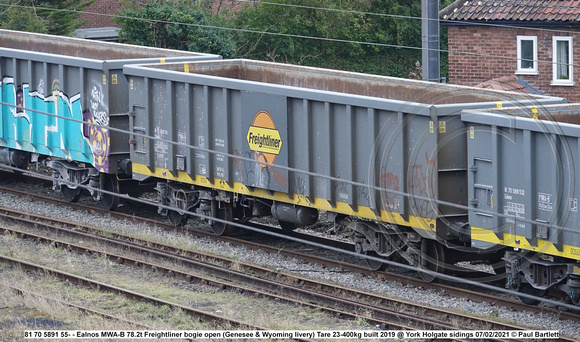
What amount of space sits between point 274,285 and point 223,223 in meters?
3.78

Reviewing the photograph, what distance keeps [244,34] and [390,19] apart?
8.53 meters

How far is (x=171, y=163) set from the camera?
56.5 ft

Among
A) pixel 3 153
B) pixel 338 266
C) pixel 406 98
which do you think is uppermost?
pixel 406 98

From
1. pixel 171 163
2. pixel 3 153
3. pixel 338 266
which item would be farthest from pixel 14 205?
pixel 338 266

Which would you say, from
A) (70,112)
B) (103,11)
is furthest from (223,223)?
(103,11)

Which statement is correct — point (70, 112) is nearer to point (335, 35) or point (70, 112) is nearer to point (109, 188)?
point (109, 188)

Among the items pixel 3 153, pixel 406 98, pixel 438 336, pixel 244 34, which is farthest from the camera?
pixel 244 34

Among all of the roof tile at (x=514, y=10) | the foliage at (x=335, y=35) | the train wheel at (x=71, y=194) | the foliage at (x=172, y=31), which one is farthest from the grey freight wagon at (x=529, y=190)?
the foliage at (x=335, y=35)

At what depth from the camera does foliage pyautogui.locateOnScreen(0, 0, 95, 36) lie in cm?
3180

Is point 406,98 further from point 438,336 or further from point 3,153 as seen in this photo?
point 3,153

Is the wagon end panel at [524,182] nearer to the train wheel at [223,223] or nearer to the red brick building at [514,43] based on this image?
the train wheel at [223,223]

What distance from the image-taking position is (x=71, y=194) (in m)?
20.0

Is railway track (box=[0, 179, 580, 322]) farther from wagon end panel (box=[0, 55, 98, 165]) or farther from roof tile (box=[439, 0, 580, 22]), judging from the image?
roof tile (box=[439, 0, 580, 22])

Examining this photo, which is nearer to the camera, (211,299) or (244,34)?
(211,299)
